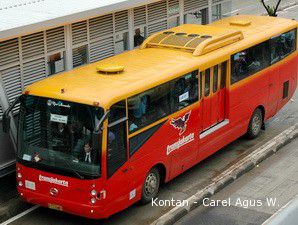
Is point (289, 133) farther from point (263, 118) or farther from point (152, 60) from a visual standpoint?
point (152, 60)

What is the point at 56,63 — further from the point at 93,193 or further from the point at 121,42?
the point at 93,193

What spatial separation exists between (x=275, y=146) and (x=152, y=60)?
3.75m

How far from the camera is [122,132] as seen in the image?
11352 millimetres

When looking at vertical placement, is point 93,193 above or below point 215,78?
below

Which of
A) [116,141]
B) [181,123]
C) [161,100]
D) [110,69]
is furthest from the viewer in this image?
[181,123]

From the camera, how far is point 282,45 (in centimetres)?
1647

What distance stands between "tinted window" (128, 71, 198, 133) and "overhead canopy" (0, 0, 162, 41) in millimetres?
2435

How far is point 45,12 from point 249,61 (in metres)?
4.54

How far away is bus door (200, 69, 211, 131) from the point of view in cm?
1357

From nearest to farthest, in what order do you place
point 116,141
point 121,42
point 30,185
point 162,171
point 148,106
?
point 116,141
point 30,185
point 148,106
point 162,171
point 121,42

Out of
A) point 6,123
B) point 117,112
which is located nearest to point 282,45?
point 117,112

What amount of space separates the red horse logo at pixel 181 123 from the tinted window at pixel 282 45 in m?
3.86

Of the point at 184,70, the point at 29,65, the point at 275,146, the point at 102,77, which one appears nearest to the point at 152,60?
the point at 184,70

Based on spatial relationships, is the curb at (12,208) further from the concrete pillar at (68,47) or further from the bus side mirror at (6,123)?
the concrete pillar at (68,47)
